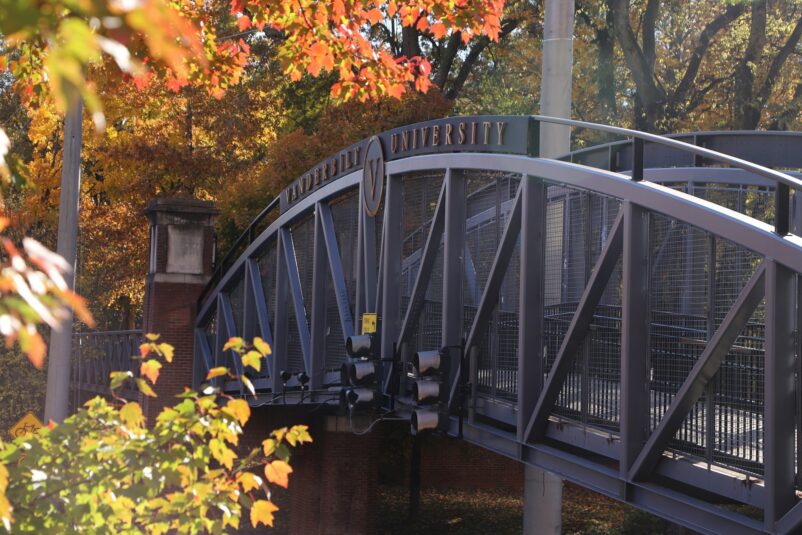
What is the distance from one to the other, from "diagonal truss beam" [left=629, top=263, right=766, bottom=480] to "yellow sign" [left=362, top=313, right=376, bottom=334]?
607 centimetres

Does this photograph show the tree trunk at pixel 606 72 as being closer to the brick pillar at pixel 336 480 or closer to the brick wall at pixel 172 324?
the brick wall at pixel 172 324

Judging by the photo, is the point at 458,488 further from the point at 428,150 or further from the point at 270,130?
the point at 428,150

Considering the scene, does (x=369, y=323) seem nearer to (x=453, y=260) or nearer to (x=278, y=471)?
(x=453, y=260)

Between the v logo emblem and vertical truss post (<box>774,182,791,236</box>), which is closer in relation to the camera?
vertical truss post (<box>774,182,791,236</box>)

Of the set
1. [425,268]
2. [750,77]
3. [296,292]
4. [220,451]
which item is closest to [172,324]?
[296,292]

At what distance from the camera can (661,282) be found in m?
9.80

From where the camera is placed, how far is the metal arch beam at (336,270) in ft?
52.1

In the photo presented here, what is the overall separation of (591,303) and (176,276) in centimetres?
1347

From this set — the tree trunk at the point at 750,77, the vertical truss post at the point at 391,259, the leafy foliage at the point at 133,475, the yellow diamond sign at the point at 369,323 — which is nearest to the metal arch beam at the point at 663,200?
the vertical truss post at the point at 391,259

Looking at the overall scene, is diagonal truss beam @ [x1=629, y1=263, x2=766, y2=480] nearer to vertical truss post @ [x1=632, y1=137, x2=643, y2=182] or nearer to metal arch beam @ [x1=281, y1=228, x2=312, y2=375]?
vertical truss post @ [x1=632, y1=137, x2=643, y2=182]

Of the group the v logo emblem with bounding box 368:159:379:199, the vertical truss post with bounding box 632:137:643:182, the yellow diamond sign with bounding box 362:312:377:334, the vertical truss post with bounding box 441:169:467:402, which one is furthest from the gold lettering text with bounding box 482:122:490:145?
the yellow diamond sign with bounding box 362:312:377:334

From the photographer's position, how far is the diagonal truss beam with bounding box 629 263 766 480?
7.56 m

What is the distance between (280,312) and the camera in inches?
→ 749

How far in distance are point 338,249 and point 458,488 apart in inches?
506
